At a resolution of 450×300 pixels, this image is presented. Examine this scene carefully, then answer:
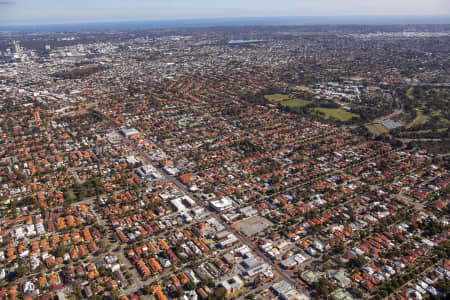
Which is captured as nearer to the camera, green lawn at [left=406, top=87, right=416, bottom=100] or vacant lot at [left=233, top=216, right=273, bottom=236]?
vacant lot at [left=233, top=216, right=273, bottom=236]

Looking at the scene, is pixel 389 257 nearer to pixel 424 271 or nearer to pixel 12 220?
pixel 424 271

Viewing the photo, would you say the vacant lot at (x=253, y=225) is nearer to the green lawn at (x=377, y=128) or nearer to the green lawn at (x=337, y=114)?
the green lawn at (x=377, y=128)

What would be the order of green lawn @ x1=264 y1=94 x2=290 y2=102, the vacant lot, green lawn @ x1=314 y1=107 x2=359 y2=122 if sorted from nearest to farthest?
the vacant lot < green lawn @ x1=314 y1=107 x2=359 y2=122 < green lawn @ x1=264 y1=94 x2=290 y2=102

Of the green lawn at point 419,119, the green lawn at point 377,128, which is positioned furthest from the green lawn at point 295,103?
the green lawn at point 419,119

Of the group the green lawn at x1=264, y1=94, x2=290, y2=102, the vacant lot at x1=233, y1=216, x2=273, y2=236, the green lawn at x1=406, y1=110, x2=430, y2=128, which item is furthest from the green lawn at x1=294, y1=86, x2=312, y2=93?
the vacant lot at x1=233, y1=216, x2=273, y2=236

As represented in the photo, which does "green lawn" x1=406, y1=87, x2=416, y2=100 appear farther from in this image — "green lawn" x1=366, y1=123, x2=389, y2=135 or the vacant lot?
the vacant lot
